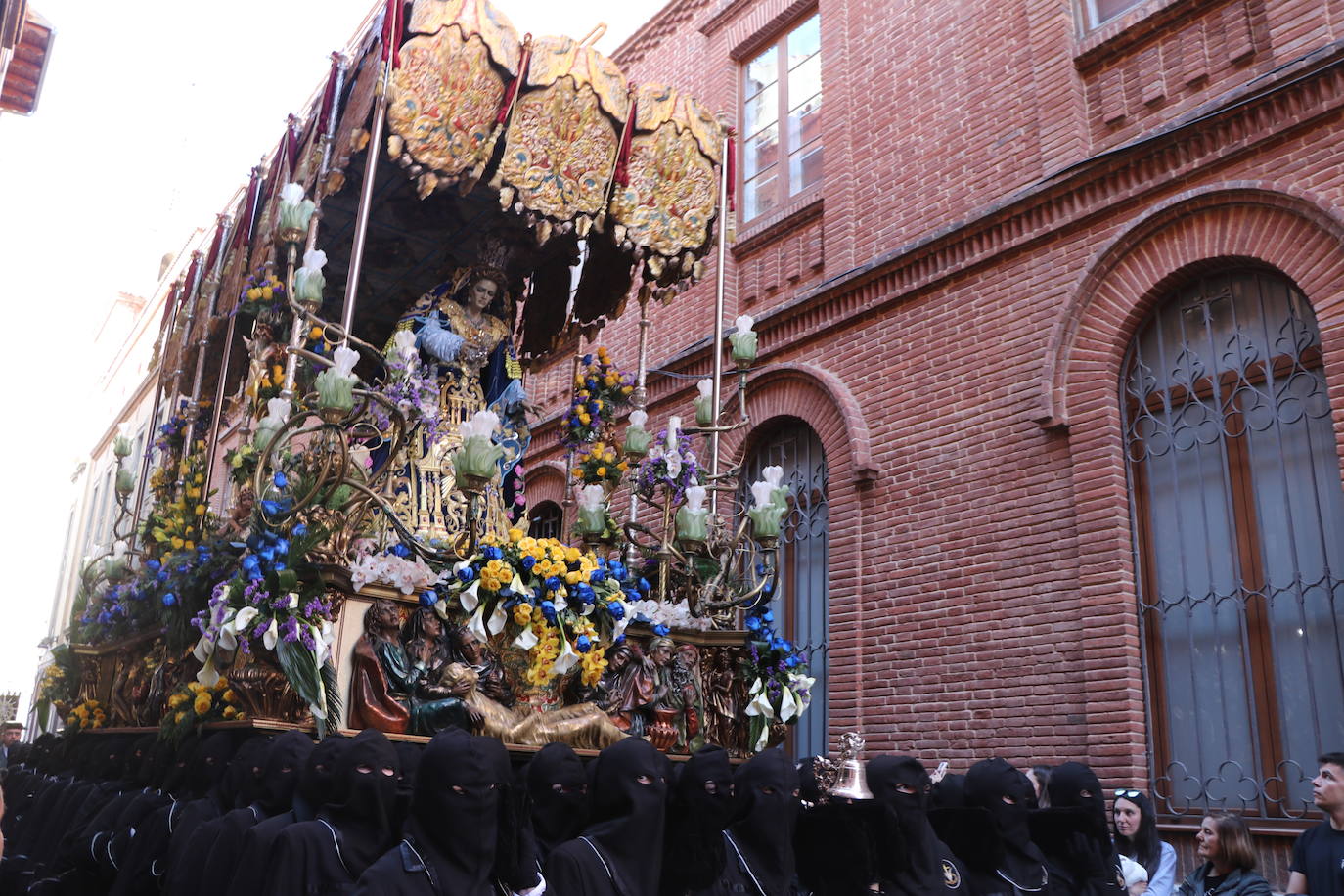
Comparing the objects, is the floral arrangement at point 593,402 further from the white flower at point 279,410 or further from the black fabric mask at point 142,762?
the black fabric mask at point 142,762

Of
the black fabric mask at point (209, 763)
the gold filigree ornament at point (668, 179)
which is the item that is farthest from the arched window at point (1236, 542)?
the black fabric mask at point (209, 763)

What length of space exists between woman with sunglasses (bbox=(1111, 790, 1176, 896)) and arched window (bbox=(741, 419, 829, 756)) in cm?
351

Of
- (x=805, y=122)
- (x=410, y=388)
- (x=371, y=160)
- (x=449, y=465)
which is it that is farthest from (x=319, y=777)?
(x=805, y=122)

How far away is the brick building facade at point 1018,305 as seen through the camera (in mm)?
7168

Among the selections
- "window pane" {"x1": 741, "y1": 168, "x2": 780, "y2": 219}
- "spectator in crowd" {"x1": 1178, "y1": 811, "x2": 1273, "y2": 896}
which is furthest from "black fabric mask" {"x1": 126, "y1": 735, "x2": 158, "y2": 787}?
"window pane" {"x1": 741, "y1": 168, "x2": 780, "y2": 219}

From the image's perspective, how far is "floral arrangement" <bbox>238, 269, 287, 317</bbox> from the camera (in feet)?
22.8

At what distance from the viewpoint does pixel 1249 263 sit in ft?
24.1

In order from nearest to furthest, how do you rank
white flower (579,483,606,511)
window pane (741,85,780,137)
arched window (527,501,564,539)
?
white flower (579,483,606,511)
window pane (741,85,780,137)
arched window (527,501,564,539)

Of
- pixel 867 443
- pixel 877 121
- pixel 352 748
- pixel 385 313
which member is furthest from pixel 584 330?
pixel 352 748

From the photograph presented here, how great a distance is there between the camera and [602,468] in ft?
22.9

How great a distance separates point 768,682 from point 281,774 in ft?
10.4

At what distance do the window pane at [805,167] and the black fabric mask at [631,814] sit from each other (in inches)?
324

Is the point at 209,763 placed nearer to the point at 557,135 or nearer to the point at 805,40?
the point at 557,135

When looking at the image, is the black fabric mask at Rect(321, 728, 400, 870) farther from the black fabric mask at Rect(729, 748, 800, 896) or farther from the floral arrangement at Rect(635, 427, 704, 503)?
the floral arrangement at Rect(635, 427, 704, 503)
